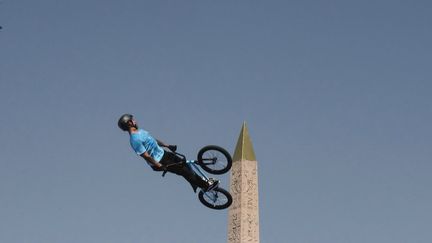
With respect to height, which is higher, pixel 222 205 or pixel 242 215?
pixel 242 215

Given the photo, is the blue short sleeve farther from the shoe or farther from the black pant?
the shoe

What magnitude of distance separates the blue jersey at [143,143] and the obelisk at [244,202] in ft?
59.2

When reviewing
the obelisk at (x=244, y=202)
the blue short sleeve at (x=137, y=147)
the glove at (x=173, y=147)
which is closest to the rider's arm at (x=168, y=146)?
the glove at (x=173, y=147)

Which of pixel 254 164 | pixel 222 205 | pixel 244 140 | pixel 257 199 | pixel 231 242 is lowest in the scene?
pixel 222 205

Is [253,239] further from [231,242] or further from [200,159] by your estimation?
[200,159]

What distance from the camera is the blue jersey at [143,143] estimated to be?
1063cm

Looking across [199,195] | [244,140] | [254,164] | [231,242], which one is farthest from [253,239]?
[199,195]

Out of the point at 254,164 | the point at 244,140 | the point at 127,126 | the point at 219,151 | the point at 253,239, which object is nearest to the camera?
the point at 127,126

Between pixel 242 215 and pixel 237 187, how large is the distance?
1.34 metres

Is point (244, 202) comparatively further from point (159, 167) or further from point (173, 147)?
point (159, 167)

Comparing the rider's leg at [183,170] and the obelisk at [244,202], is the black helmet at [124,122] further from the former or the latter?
the obelisk at [244,202]

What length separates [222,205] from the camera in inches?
463

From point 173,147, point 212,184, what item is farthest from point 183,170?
point 212,184

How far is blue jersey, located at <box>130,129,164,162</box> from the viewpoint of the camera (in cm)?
1063
